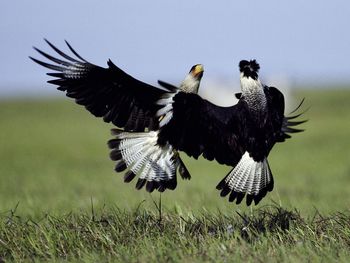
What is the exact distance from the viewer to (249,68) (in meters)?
5.85

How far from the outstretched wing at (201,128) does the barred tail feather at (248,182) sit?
6.0 inches

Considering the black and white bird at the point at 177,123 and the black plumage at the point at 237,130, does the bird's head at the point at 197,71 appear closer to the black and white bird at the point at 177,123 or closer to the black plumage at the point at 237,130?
the black and white bird at the point at 177,123

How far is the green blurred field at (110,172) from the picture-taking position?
9023 mm

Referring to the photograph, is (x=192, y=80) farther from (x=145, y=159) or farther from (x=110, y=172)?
(x=110, y=172)

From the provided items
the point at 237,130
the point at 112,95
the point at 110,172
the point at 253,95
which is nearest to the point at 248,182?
the point at 237,130

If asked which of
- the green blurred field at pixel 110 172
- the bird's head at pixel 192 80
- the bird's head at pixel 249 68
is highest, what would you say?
the bird's head at pixel 249 68

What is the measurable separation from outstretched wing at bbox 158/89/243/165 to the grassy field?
47 centimetres

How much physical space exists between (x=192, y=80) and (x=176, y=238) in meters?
1.35

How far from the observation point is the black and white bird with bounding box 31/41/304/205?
5.79m

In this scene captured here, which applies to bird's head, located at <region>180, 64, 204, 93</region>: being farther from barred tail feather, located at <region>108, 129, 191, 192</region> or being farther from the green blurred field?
the green blurred field

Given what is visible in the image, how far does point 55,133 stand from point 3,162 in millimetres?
7680

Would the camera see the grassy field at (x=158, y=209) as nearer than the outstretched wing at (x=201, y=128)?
Yes

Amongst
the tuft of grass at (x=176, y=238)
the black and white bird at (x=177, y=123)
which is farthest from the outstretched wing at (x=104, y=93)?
the tuft of grass at (x=176, y=238)

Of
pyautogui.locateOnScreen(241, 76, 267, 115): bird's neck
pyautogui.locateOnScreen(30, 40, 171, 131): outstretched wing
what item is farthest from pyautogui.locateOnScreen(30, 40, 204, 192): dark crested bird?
pyautogui.locateOnScreen(241, 76, 267, 115): bird's neck
